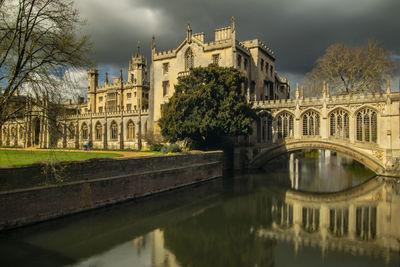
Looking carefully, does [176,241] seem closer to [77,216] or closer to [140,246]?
[140,246]

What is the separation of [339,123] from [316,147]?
3245mm

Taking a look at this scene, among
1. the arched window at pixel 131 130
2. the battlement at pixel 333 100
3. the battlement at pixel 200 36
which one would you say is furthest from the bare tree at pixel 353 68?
the arched window at pixel 131 130

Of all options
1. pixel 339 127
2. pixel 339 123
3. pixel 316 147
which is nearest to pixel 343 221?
pixel 316 147

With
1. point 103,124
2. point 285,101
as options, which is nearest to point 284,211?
point 285,101

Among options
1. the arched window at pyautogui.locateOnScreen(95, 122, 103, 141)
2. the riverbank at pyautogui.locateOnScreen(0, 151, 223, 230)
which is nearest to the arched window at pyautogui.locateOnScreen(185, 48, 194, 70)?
the riverbank at pyautogui.locateOnScreen(0, 151, 223, 230)

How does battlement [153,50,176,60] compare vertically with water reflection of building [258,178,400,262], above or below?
above

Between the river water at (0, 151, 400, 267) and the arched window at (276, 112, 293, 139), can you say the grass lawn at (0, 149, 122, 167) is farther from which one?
the arched window at (276, 112, 293, 139)

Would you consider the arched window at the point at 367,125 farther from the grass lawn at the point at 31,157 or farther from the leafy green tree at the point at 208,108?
the grass lawn at the point at 31,157

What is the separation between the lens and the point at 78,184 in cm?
1430

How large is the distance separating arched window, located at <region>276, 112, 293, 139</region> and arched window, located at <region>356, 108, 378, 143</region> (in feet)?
21.3

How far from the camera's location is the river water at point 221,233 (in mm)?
9594

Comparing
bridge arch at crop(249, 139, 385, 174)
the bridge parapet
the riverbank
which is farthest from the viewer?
bridge arch at crop(249, 139, 385, 174)

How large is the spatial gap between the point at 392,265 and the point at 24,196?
43.8 ft

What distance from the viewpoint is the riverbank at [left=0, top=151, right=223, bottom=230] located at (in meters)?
11.7
